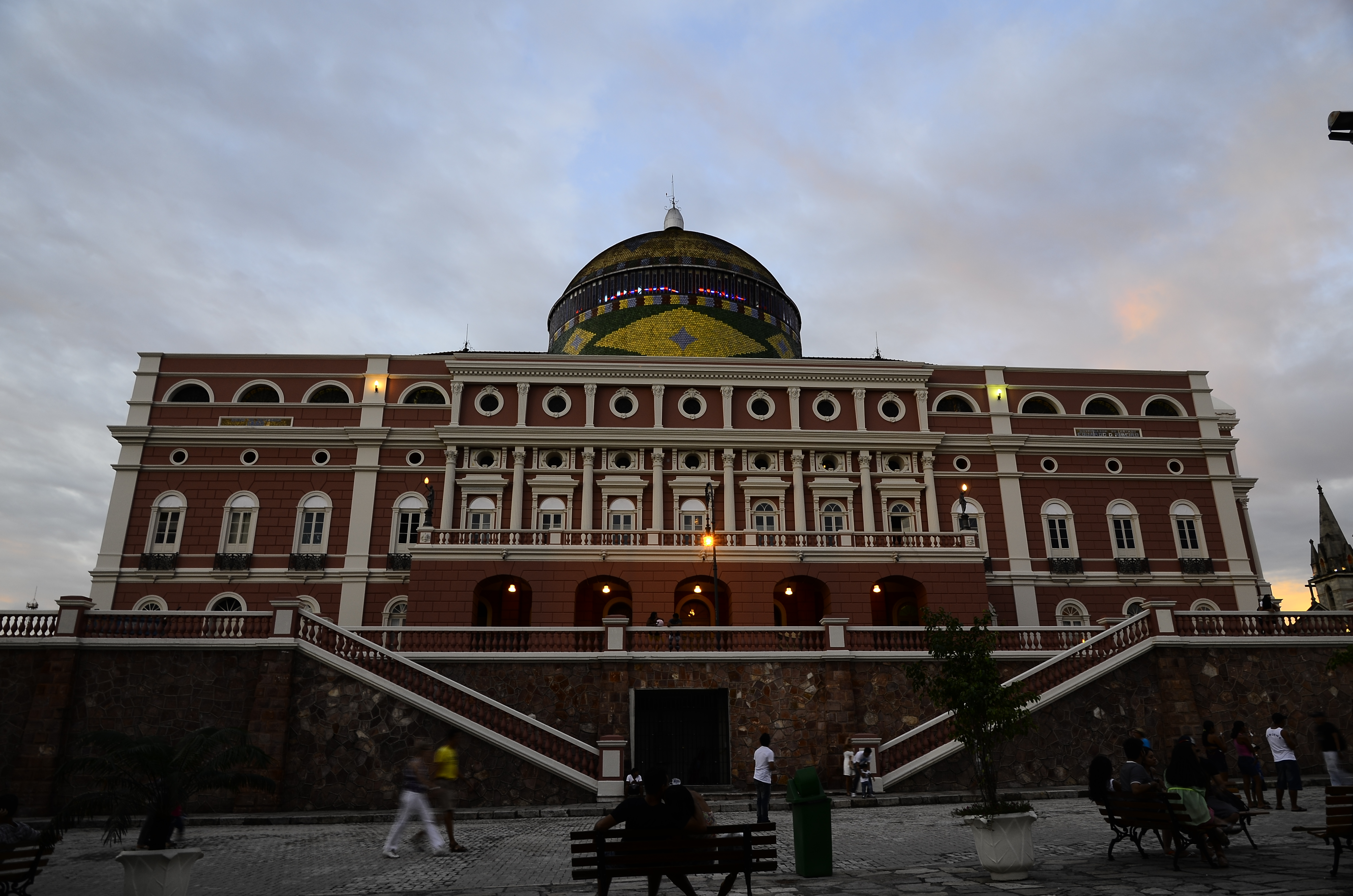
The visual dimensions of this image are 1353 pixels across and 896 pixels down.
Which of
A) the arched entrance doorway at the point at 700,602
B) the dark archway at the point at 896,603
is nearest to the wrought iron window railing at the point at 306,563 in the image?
the arched entrance doorway at the point at 700,602

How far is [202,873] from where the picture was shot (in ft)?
39.0

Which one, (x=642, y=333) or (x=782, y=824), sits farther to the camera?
(x=642, y=333)

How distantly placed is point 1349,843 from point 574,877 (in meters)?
8.28

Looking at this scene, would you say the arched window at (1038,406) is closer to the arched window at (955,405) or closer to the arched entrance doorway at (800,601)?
the arched window at (955,405)

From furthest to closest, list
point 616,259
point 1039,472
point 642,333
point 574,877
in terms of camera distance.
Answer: point 616,259, point 642,333, point 1039,472, point 574,877

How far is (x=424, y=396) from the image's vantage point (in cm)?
3481

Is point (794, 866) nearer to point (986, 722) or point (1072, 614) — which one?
point (986, 722)

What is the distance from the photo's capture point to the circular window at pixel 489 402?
33906 mm

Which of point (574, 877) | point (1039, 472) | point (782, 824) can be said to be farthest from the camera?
point (1039, 472)

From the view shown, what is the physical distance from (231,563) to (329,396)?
7.28m

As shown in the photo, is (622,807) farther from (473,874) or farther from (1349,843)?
(1349,843)

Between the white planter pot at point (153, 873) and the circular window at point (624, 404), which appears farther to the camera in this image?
the circular window at point (624, 404)

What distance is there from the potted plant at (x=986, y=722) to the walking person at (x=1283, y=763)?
623 cm

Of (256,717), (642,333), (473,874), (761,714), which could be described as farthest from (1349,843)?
(642,333)
